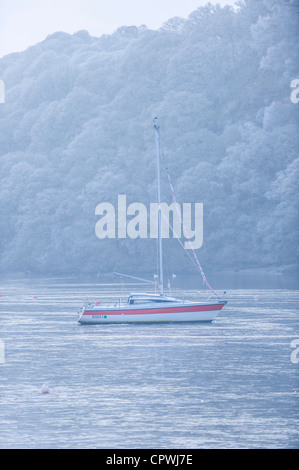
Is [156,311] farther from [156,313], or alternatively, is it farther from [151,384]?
[151,384]

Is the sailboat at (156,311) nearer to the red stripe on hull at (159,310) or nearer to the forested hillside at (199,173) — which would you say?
the red stripe on hull at (159,310)

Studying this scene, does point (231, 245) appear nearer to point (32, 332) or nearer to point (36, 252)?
point (36, 252)

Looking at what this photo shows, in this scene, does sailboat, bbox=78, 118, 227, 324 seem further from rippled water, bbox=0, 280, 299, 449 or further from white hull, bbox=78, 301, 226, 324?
rippled water, bbox=0, 280, 299, 449

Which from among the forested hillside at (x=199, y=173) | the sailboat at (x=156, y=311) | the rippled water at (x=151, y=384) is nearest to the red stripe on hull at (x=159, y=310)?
the sailboat at (x=156, y=311)

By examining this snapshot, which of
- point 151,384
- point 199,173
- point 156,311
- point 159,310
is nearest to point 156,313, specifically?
point 156,311

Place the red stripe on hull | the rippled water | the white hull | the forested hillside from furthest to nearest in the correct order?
the forested hillside < the white hull < the red stripe on hull < the rippled water

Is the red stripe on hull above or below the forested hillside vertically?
below

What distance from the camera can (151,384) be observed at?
41.7 metres

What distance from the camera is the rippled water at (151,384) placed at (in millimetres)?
31172

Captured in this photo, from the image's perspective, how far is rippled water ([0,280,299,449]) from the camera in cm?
3117

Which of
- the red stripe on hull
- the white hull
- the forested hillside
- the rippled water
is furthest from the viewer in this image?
the forested hillside

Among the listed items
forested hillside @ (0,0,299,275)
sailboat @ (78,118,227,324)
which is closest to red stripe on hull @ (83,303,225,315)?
sailboat @ (78,118,227,324)

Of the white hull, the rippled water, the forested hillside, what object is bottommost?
the rippled water

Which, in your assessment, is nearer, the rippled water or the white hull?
the rippled water
